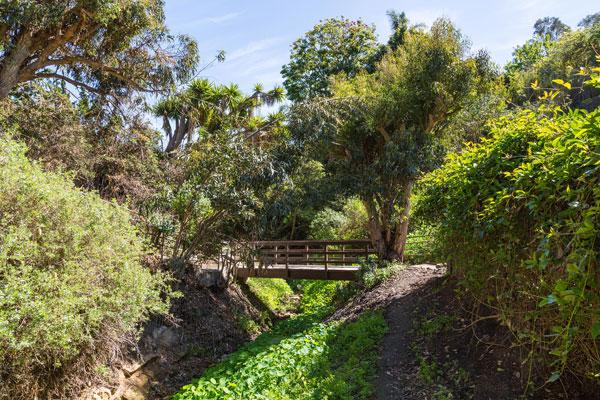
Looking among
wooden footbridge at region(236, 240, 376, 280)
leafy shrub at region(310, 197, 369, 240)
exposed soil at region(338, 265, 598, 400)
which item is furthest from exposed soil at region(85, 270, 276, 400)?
leafy shrub at region(310, 197, 369, 240)

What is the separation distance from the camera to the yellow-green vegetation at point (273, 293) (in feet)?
51.2

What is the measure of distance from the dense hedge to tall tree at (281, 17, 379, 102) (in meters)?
23.4

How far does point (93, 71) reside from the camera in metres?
10.5

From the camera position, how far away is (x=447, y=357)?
17.1ft

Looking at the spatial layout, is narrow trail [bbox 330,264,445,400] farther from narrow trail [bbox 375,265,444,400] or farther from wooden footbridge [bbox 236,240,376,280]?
wooden footbridge [bbox 236,240,376,280]

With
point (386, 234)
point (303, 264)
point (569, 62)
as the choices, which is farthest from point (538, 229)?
point (569, 62)

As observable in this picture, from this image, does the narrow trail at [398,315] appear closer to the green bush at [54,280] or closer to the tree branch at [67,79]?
the green bush at [54,280]

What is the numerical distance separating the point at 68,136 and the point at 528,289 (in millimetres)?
9713

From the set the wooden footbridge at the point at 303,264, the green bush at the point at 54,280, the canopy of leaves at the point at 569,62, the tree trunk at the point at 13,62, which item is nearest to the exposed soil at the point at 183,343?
the wooden footbridge at the point at 303,264

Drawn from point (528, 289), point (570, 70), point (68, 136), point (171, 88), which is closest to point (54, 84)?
point (68, 136)

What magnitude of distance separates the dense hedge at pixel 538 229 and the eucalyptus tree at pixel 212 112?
738 cm

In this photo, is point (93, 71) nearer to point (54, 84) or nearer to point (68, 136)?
point (54, 84)

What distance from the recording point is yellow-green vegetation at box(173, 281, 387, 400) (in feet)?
18.5

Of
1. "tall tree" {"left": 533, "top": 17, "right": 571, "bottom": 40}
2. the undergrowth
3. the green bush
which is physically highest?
"tall tree" {"left": 533, "top": 17, "right": 571, "bottom": 40}
